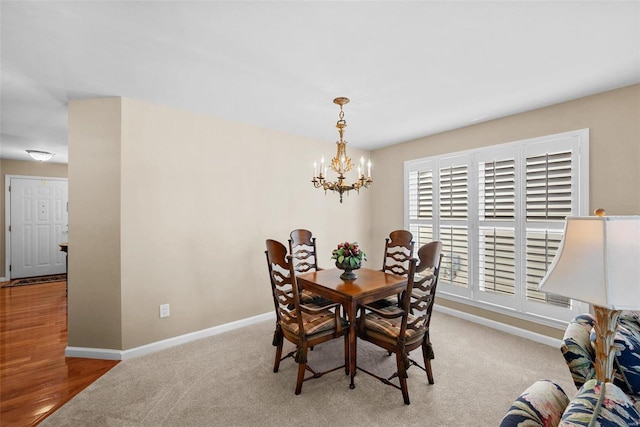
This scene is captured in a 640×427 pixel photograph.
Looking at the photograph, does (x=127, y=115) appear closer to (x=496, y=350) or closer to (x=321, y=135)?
(x=321, y=135)

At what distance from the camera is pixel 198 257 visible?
10.3ft

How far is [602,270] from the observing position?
3.19ft

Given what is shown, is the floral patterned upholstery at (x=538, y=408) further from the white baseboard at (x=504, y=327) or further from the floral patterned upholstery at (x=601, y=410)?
the white baseboard at (x=504, y=327)

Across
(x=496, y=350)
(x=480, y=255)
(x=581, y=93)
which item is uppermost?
(x=581, y=93)

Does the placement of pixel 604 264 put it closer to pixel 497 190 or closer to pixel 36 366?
pixel 497 190

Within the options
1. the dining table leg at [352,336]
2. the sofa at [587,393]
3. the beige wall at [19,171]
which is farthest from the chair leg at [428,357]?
the beige wall at [19,171]

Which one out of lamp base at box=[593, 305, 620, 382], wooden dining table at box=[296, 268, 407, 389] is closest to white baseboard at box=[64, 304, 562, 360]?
wooden dining table at box=[296, 268, 407, 389]

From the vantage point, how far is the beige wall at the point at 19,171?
5.52m

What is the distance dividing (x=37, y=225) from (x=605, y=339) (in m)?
8.59

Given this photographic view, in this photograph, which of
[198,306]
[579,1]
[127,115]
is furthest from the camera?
[198,306]

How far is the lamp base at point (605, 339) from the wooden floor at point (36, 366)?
320cm

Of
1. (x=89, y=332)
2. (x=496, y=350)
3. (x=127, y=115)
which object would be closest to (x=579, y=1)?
(x=496, y=350)

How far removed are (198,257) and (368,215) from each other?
289 centimetres

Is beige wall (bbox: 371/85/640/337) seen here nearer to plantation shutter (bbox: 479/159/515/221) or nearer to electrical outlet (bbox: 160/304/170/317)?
plantation shutter (bbox: 479/159/515/221)
